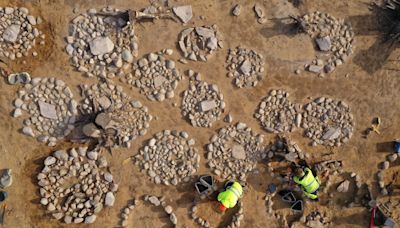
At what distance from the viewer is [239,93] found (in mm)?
11562

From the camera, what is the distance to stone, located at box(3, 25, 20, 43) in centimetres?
1108

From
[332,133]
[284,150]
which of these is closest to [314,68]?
[332,133]

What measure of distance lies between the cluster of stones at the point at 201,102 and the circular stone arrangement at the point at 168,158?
498 mm

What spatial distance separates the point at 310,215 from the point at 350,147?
6.43 feet

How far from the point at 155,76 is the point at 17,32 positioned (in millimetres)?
3383

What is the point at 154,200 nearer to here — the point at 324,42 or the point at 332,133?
the point at 332,133

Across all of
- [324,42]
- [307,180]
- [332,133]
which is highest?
[324,42]

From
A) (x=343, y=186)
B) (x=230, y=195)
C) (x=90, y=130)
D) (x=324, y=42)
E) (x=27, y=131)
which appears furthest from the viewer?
(x=343, y=186)

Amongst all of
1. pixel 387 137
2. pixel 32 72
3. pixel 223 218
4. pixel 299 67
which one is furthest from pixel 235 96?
→ pixel 32 72

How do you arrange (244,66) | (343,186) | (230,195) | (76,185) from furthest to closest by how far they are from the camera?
(343,186) < (244,66) < (76,185) < (230,195)

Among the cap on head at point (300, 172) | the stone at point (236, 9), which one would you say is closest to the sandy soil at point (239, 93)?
the stone at point (236, 9)

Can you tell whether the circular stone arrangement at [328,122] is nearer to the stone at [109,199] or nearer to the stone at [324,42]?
the stone at [324,42]

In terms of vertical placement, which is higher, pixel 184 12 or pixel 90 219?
pixel 184 12

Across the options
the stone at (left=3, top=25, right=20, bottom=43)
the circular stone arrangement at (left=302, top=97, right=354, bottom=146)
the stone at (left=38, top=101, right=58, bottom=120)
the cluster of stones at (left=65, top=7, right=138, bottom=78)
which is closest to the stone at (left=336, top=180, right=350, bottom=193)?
the circular stone arrangement at (left=302, top=97, right=354, bottom=146)
